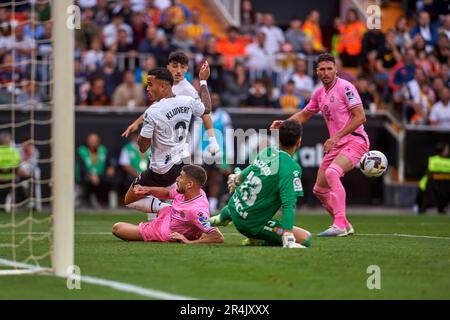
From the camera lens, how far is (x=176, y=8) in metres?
27.0

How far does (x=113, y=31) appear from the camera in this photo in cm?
2520

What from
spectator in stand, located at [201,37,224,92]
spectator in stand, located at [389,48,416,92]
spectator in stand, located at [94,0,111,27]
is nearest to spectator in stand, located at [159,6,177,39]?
spectator in stand, located at [201,37,224,92]

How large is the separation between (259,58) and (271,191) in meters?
15.1

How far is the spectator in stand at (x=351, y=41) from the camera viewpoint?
27.5m

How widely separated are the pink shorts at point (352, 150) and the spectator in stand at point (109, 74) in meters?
10.3

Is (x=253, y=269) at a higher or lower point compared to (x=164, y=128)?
lower

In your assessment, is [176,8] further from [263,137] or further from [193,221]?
[193,221]

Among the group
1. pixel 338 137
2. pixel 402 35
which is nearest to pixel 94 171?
pixel 402 35

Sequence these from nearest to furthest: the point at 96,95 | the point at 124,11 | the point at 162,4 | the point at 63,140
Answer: the point at 63,140 < the point at 96,95 < the point at 124,11 < the point at 162,4

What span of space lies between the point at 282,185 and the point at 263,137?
1217cm

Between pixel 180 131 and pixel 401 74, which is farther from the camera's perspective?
pixel 401 74

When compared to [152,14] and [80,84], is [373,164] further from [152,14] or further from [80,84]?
[152,14]

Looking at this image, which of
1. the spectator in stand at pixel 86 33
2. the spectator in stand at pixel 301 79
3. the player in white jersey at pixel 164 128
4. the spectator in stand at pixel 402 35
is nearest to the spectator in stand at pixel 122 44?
the spectator in stand at pixel 86 33
